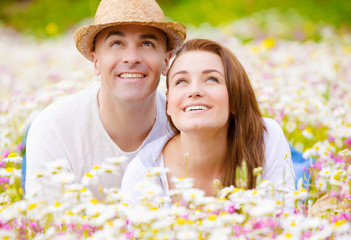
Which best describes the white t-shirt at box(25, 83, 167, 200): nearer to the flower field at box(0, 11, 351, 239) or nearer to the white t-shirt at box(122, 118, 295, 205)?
the flower field at box(0, 11, 351, 239)

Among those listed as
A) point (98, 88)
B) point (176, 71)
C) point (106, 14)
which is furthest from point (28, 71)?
point (176, 71)

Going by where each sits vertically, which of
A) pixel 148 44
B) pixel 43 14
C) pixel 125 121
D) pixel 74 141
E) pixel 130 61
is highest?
pixel 43 14

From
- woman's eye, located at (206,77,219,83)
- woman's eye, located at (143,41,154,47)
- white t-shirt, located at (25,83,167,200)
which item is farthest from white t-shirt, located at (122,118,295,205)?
woman's eye, located at (143,41,154,47)

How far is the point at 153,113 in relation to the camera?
12.2ft

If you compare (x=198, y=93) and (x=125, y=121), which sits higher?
(x=198, y=93)

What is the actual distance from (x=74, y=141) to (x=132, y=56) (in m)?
0.78

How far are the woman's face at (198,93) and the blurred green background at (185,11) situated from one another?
7516 mm

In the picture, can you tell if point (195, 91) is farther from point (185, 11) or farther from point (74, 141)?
point (185, 11)

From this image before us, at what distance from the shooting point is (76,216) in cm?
212

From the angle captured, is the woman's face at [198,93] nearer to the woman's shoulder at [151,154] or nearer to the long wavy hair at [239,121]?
the long wavy hair at [239,121]

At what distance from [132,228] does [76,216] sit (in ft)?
1.10

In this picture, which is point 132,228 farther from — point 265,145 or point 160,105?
point 160,105

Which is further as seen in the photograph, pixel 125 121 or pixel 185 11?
pixel 185 11

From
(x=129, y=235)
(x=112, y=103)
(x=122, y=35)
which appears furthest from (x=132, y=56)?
(x=129, y=235)
